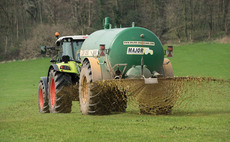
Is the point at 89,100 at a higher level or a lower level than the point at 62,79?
lower

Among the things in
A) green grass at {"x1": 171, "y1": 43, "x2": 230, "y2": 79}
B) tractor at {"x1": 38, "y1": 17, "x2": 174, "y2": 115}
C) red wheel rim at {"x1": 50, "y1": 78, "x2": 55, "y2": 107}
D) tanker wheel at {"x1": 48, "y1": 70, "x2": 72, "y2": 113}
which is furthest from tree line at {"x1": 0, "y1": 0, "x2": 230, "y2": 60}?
tractor at {"x1": 38, "y1": 17, "x2": 174, "y2": 115}

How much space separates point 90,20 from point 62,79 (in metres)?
49.6

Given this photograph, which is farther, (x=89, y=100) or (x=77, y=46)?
(x=77, y=46)

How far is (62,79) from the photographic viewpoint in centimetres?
1379

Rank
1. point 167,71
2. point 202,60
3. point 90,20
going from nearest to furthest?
point 167,71
point 202,60
point 90,20

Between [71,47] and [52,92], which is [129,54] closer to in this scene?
[52,92]

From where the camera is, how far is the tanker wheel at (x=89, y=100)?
11664 mm

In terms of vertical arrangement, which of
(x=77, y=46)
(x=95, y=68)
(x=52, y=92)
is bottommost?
(x=52, y=92)

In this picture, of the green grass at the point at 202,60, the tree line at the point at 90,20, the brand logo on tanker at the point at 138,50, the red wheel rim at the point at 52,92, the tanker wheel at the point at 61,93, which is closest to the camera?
the brand logo on tanker at the point at 138,50

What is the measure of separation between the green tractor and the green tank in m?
2.03

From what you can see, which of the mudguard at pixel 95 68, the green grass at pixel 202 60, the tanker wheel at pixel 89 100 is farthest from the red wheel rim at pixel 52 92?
the green grass at pixel 202 60

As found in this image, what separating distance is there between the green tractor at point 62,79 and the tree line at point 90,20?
39721 millimetres

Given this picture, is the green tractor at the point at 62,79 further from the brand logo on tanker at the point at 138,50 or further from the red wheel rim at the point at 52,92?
the brand logo on tanker at the point at 138,50

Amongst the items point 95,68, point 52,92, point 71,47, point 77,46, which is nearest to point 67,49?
point 71,47
